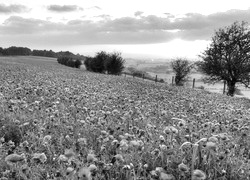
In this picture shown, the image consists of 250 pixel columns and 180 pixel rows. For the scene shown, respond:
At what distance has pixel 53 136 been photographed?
14.9ft

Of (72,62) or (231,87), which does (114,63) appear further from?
(72,62)

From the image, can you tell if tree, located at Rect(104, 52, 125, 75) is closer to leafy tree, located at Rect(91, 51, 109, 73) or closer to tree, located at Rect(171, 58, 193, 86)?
leafy tree, located at Rect(91, 51, 109, 73)

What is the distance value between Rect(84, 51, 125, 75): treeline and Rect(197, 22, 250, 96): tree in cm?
2040

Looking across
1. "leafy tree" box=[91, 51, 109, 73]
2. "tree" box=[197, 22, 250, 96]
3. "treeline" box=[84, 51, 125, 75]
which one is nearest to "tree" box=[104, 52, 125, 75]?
"treeline" box=[84, 51, 125, 75]

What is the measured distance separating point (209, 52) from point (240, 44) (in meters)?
3.68

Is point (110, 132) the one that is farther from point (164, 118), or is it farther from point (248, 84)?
point (248, 84)

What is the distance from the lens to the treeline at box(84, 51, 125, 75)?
49.7 metres

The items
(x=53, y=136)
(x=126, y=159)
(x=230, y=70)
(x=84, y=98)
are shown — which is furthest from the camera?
(x=230, y=70)

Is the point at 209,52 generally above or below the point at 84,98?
above

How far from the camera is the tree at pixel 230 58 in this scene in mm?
30533

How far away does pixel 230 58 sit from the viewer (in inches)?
1207

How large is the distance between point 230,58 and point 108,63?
24263 mm

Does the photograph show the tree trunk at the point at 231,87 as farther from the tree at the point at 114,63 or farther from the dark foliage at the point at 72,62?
the dark foliage at the point at 72,62

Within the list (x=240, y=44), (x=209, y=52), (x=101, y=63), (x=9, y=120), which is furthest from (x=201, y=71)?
(x=9, y=120)
